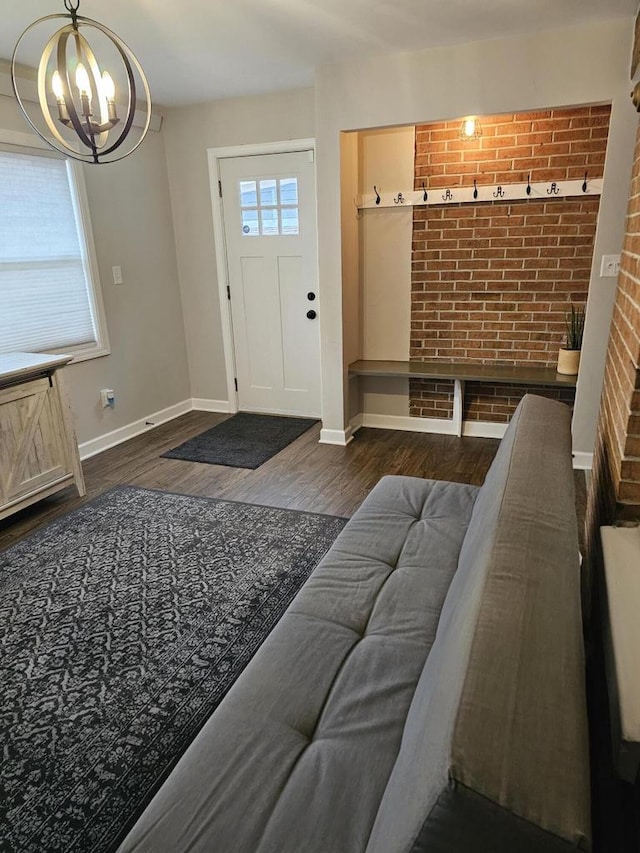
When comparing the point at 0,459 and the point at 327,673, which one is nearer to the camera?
the point at 327,673

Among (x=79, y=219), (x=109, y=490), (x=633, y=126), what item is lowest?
(x=109, y=490)

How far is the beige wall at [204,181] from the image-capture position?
401cm

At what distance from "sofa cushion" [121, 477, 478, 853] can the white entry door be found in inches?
115

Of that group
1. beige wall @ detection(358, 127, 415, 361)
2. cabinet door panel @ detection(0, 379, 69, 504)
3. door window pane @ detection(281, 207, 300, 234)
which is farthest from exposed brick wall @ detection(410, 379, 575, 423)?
cabinet door panel @ detection(0, 379, 69, 504)

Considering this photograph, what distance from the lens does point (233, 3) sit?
2.41 meters

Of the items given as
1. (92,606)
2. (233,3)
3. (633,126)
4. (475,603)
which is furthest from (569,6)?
(92,606)

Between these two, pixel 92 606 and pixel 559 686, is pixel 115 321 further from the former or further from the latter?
pixel 559 686

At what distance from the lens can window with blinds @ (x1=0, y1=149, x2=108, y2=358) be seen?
3314 mm

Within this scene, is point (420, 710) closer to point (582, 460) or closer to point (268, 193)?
point (582, 460)

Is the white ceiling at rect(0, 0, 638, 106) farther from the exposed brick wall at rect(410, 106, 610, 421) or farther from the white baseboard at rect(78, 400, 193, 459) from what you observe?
the white baseboard at rect(78, 400, 193, 459)

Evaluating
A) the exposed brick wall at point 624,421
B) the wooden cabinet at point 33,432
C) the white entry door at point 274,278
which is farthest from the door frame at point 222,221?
the exposed brick wall at point 624,421

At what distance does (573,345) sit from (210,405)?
3075 millimetres

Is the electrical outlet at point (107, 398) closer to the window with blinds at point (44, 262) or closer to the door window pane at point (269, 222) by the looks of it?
the window with blinds at point (44, 262)

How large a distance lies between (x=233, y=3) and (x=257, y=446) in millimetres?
2620
